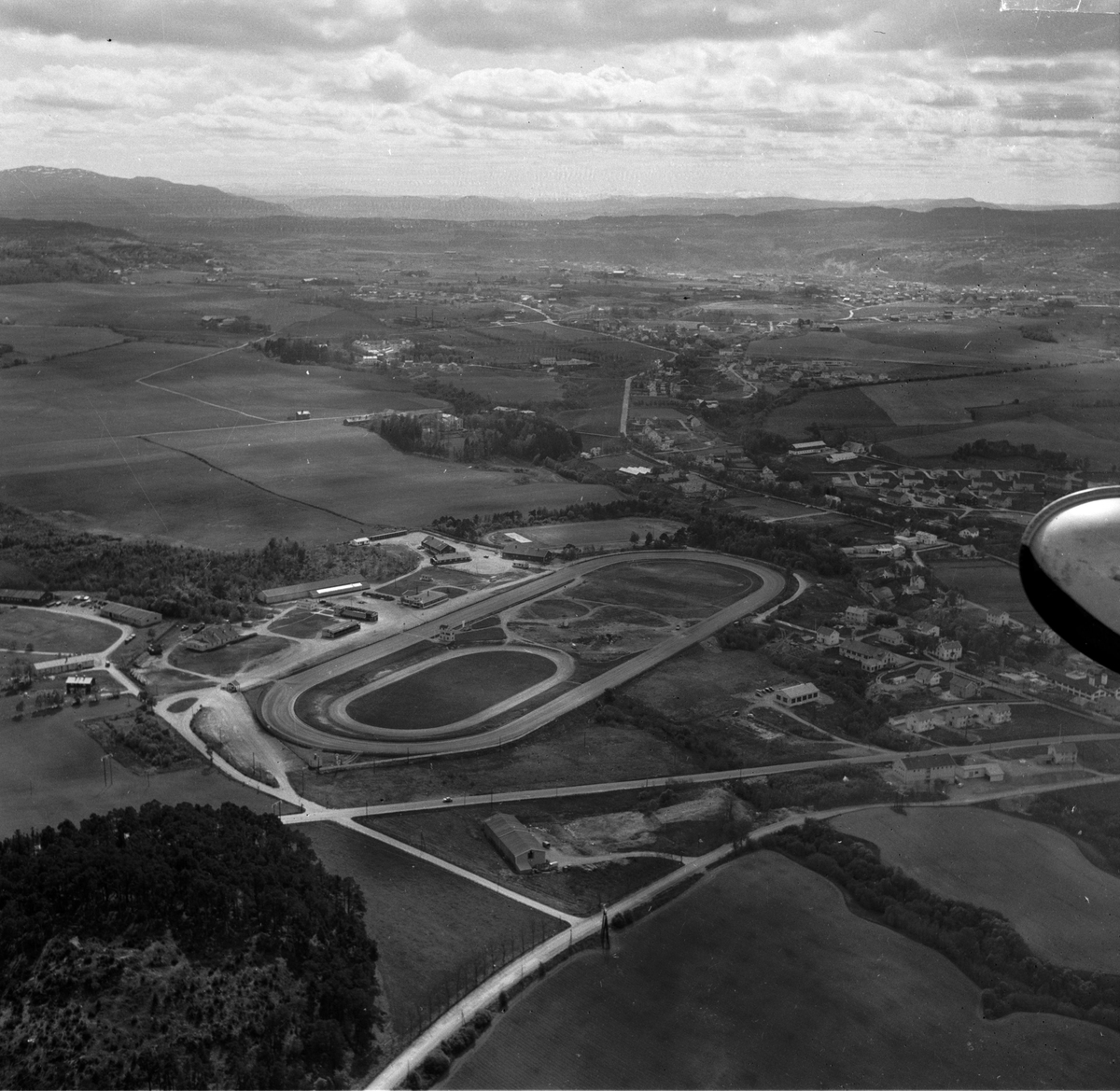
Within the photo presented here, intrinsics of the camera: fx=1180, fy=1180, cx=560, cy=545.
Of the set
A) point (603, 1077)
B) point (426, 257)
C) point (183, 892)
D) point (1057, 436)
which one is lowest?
point (603, 1077)

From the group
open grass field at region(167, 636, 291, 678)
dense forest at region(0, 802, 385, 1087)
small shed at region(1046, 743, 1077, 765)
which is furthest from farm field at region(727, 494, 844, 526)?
dense forest at region(0, 802, 385, 1087)

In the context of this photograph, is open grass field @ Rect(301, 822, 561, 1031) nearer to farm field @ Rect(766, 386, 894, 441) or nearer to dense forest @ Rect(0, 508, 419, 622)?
dense forest @ Rect(0, 508, 419, 622)

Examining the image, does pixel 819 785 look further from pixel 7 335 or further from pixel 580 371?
pixel 7 335

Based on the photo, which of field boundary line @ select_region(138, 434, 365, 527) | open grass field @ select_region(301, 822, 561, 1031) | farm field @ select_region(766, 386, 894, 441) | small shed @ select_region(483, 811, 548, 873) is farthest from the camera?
farm field @ select_region(766, 386, 894, 441)

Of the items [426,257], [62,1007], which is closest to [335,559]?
[62,1007]

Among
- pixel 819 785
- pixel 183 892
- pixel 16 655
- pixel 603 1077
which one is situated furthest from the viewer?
pixel 16 655

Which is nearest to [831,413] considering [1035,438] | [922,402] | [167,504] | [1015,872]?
[922,402]

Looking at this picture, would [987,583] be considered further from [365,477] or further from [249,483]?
Result: [249,483]

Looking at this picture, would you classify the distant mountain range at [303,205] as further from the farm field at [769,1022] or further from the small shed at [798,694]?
the farm field at [769,1022]
